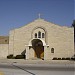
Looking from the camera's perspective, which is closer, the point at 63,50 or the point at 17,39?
the point at 63,50

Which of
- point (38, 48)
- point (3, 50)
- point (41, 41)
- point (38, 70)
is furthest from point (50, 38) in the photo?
point (38, 70)

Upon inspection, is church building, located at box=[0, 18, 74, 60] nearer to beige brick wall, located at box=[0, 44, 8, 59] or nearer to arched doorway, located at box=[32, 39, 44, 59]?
arched doorway, located at box=[32, 39, 44, 59]

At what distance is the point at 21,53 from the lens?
44.3m

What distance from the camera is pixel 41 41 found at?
42.4 m

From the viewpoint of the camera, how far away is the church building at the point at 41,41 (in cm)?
4209

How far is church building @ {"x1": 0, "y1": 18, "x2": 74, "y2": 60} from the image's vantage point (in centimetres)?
4209

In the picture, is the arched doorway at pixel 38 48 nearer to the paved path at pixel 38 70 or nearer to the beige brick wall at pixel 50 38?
the beige brick wall at pixel 50 38

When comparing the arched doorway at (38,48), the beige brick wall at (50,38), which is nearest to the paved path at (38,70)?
the beige brick wall at (50,38)

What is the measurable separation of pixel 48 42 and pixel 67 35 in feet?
12.6

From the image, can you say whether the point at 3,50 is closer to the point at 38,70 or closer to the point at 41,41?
the point at 41,41

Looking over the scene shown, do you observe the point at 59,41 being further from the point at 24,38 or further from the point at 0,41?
the point at 0,41

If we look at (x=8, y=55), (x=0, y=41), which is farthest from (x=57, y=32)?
(x=0, y=41)

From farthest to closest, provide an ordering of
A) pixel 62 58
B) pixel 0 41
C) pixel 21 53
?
pixel 0 41, pixel 21 53, pixel 62 58

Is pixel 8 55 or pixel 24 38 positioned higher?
pixel 24 38
